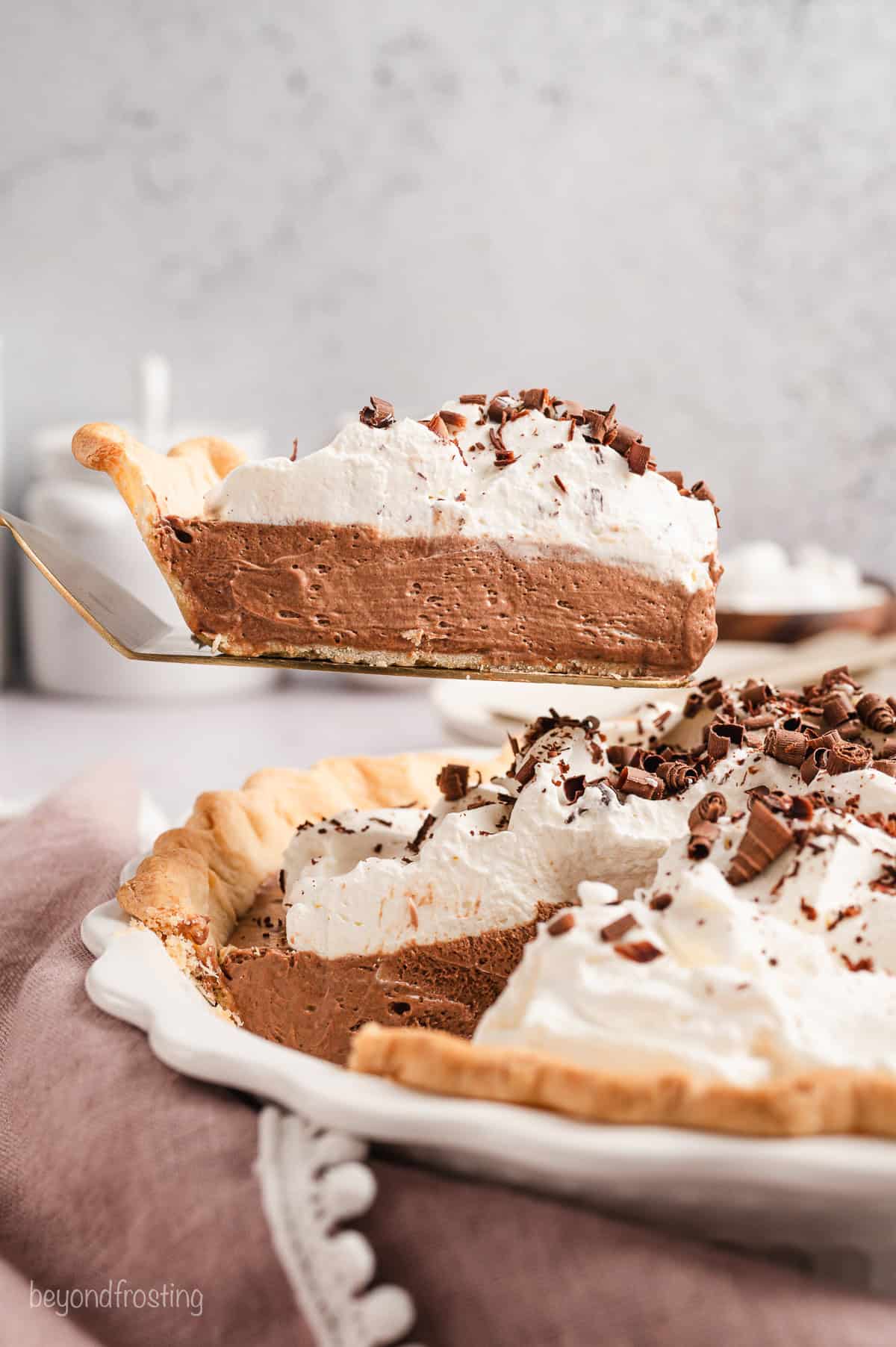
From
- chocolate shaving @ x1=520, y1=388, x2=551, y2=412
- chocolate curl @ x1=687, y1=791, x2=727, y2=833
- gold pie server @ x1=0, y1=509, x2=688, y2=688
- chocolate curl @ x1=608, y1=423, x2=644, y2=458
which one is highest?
chocolate shaving @ x1=520, y1=388, x2=551, y2=412

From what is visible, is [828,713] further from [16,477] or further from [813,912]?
[16,477]

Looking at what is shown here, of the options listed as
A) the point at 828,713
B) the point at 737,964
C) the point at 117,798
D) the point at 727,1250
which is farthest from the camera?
the point at 117,798

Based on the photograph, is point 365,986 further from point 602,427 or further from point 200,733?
point 200,733

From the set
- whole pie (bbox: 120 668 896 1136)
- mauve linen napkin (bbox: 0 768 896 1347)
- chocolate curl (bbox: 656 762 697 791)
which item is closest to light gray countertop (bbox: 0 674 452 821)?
whole pie (bbox: 120 668 896 1136)

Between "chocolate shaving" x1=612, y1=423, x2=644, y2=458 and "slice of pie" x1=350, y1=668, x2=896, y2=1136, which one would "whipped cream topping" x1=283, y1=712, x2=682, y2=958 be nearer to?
"slice of pie" x1=350, y1=668, x2=896, y2=1136

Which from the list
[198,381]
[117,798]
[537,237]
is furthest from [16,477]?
[117,798]

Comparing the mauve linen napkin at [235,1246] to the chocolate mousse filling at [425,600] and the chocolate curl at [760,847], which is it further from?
the chocolate mousse filling at [425,600]

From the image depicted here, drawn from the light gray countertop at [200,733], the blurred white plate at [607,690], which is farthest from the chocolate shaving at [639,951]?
the light gray countertop at [200,733]
